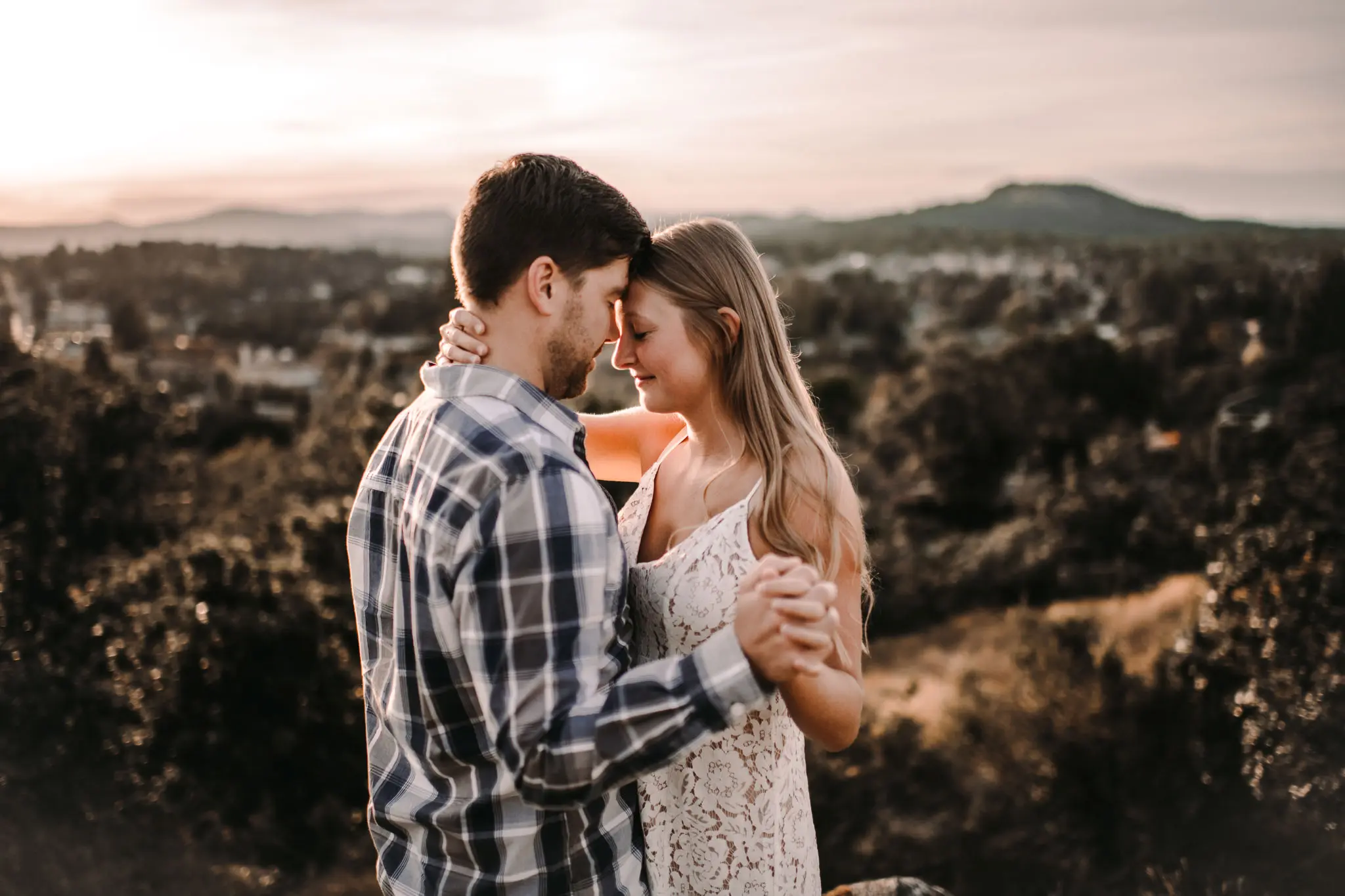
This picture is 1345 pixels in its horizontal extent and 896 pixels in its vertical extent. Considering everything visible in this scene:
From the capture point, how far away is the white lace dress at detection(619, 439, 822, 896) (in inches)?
87.4

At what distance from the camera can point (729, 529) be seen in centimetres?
225

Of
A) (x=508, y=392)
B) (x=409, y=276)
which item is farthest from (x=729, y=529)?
(x=409, y=276)

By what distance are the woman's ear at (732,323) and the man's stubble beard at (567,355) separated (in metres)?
0.52

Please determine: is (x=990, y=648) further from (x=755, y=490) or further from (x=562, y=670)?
(x=562, y=670)

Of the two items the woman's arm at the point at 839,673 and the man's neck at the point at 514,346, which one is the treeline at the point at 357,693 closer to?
the woman's arm at the point at 839,673

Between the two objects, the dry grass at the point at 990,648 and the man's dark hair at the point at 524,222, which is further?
the dry grass at the point at 990,648

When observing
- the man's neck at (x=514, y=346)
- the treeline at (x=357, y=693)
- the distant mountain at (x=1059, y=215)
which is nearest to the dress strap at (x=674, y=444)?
the man's neck at (x=514, y=346)

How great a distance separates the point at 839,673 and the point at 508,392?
752 mm

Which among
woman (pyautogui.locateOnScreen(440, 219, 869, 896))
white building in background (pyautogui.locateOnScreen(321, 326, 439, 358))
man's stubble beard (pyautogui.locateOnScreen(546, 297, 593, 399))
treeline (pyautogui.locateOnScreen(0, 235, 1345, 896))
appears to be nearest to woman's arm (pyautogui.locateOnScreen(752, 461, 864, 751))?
woman (pyautogui.locateOnScreen(440, 219, 869, 896))

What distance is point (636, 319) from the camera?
2283 mm

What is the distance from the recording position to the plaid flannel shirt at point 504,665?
149 cm

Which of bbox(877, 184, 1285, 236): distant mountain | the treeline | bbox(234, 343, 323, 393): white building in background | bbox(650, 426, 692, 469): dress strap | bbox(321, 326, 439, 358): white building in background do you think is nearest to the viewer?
bbox(650, 426, 692, 469): dress strap

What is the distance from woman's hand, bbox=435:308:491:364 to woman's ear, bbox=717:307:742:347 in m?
0.65

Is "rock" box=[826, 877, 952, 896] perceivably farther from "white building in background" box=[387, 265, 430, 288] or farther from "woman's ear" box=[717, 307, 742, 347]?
"white building in background" box=[387, 265, 430, 288]
